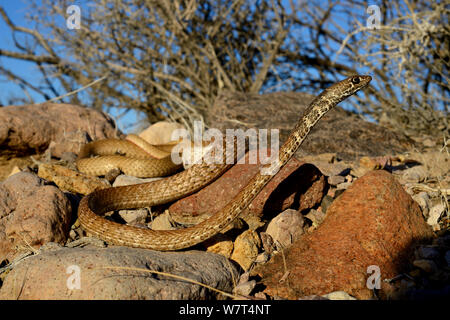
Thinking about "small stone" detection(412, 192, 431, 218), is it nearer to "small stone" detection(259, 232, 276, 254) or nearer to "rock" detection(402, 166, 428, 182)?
"rock" detection(402, 166, 428, 182)

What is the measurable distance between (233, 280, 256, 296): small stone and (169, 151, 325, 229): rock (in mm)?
1288

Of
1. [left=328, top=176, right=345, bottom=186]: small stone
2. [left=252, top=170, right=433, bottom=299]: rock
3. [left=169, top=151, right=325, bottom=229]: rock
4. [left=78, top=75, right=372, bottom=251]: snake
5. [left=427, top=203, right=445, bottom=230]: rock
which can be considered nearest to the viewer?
[left=252, top=170, right=433, bottom=299]: rock

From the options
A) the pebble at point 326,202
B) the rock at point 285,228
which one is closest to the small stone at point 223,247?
the rock at point 285,228

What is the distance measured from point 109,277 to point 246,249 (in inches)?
59.3

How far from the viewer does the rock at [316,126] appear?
7125 mm

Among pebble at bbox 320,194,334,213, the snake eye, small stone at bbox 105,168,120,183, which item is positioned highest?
the snake eye

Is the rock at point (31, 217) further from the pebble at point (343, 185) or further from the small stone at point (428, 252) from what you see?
the small stone at point (428, 252)

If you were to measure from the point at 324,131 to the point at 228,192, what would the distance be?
3498 mm

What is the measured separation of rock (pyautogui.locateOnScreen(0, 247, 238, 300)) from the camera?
302 cm

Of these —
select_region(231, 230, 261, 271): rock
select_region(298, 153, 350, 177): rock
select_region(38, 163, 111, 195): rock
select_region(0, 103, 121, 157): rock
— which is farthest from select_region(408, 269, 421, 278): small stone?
select_region(0, 103, 121, 157): rock

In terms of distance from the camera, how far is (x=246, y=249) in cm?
405

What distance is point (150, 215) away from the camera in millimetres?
5160
